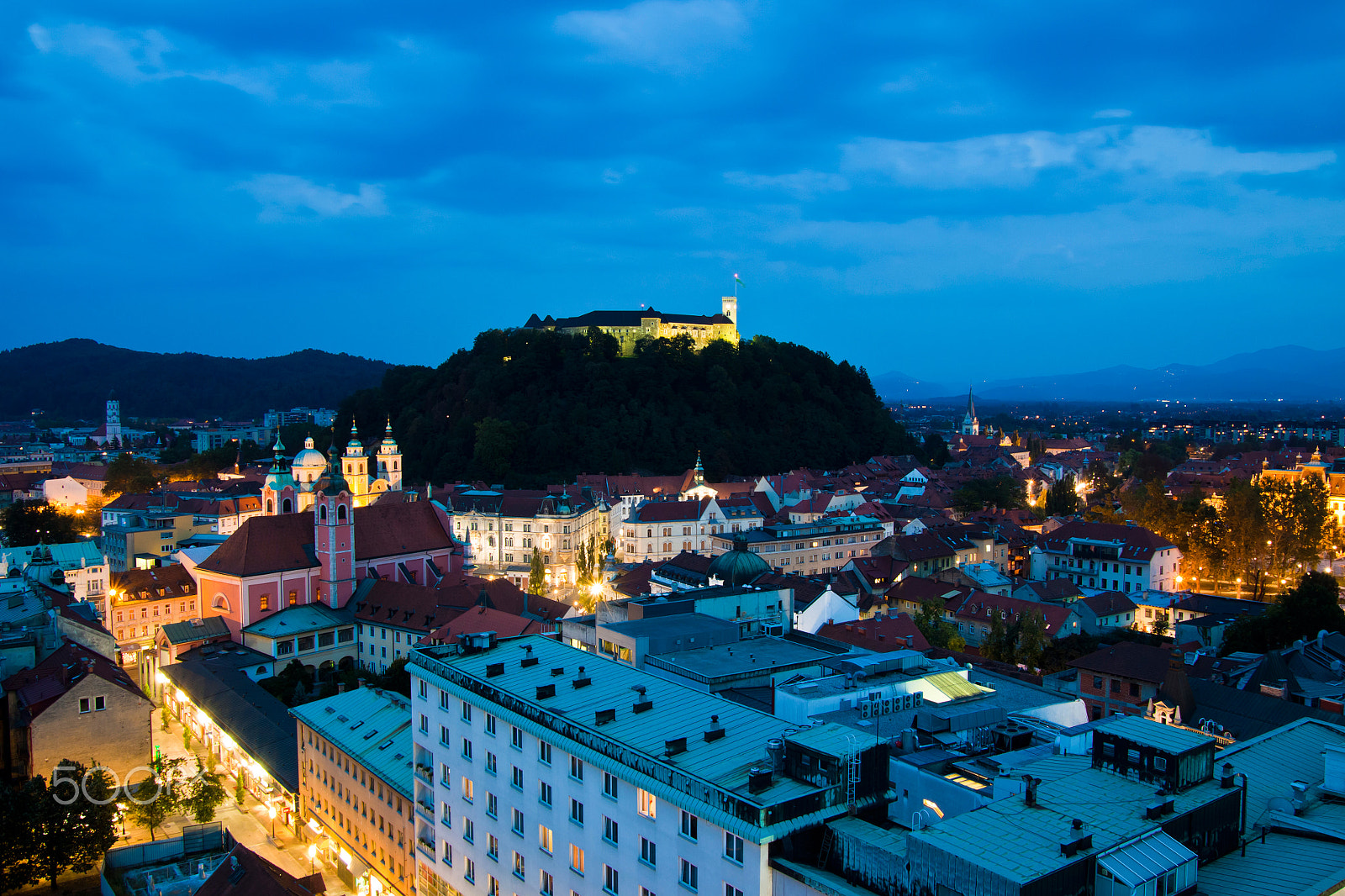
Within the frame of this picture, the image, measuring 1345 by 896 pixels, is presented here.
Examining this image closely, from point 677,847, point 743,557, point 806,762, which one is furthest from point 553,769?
point 743,557

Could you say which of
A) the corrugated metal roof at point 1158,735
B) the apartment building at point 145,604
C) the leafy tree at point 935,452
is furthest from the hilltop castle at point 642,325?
the corrugated metal roof at point 1158,735

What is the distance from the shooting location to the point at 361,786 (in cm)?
2302

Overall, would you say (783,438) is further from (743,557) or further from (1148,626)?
(743,557)

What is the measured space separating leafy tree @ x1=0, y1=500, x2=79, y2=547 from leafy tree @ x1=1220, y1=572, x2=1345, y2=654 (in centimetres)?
6245

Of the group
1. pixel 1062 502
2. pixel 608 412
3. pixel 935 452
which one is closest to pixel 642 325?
pixel 608 412

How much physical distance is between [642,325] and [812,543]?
50.6 m

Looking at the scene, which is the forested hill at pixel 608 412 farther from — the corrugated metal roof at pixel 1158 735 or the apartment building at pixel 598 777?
the corrugated metal roof at pixel 1158 735

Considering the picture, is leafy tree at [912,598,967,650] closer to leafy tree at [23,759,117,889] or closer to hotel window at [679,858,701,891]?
hotel window at [679,858,701,891]

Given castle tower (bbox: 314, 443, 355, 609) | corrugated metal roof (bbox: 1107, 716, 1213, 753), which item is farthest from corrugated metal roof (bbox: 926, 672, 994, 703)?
castle tower (bbox: 314, 443, 355, 609)

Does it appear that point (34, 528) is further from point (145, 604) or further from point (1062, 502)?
point (1062, 502)

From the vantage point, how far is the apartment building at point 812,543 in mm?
54781

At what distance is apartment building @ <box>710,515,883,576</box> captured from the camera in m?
54.8

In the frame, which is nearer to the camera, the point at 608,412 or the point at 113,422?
the point at 608,412

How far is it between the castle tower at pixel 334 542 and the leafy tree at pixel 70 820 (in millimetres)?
17594
